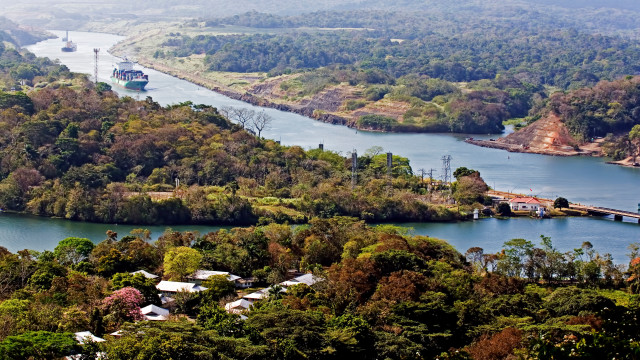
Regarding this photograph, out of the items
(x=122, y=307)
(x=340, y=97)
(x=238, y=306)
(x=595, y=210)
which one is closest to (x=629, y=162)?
(x=595, y=210)

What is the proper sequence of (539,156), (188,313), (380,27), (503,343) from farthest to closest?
(380,27), (539,156), (188,313), (503,343)

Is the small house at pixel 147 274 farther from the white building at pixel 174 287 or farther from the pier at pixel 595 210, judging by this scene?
the pier at pixel 595 210

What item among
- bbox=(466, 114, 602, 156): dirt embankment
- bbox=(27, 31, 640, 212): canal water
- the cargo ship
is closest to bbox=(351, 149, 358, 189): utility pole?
bbox=(27, 31, 640, 212): canal water

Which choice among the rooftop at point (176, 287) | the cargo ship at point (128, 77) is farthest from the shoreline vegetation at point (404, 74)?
the rooftop at point (176, 287)

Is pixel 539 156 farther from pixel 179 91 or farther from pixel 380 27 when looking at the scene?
pixel 380 27

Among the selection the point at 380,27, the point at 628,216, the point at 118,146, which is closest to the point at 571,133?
the point at 628,216

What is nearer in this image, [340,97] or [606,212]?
[606,212]

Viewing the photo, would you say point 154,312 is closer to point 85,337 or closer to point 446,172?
point 85,337
